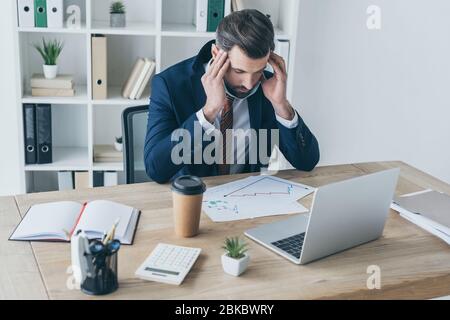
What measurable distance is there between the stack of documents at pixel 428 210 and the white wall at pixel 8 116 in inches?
77.4

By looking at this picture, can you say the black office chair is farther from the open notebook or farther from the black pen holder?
the black pen holder

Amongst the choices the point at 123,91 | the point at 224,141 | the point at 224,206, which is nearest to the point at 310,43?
the point at 123,91

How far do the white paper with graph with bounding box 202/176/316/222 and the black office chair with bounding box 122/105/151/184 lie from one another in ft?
1.39

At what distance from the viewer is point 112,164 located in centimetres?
323

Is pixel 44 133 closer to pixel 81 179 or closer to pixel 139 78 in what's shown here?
pixel 81 179

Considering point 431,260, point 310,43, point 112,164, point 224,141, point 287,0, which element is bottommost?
point 112,164

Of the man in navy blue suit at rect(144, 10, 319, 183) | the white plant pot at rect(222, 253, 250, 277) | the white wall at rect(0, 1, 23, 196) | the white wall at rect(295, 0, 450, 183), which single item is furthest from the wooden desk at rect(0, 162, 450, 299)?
the white wall at rect(295, 0, 450, 183)

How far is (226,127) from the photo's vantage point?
2.18m

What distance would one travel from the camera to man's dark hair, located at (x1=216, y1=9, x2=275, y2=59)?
193 cm

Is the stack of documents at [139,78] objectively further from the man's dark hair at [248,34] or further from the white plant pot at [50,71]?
the man's dark hair at [248,34]

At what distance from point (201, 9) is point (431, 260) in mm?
1862

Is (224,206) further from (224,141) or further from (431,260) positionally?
(431,260)

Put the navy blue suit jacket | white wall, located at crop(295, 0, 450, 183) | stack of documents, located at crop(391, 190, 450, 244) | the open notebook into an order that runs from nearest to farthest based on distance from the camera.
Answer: the open notebook
stack of documents, located at crop(391, 190, 450, 244)
the navy blue suit jacket
white wall, located at crop(295, 0, 450, 183)

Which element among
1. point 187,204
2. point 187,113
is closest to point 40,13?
point 187,113
